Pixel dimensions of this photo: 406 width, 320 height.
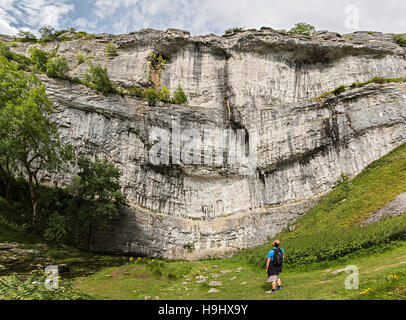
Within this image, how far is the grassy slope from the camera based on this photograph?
8.79m

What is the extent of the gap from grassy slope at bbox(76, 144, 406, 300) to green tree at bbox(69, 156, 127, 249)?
791 centimetres

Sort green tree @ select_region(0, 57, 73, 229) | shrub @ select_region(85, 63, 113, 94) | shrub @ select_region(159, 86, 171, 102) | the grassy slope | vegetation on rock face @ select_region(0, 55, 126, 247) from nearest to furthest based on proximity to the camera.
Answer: the grassy slope < green tree @ select_region(0, 57, 73, 229) < vegetation on rock face @ select_region(0, 55, 126, 247) < shrub @ select_region(85, 63, 113, 94) < shrub @ select_region(159, 86, 171, 102)

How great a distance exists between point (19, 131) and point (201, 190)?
2150 centimetres

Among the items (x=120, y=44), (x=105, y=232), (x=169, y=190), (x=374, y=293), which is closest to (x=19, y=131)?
(x=105, y=232)

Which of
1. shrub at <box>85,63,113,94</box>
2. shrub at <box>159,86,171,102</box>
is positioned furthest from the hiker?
shrub at <box>85,63,113,94</box>

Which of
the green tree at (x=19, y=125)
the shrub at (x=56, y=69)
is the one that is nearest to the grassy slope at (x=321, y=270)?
the green tree at (x=19, y=125)

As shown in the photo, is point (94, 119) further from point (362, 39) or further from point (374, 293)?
point (362, 39)

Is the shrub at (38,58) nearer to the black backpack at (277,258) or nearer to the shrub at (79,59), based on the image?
the shrub at (79,59)

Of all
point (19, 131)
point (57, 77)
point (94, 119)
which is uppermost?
point (57, 77)

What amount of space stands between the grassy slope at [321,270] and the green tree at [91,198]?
7.91 metres

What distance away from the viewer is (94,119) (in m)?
33.3

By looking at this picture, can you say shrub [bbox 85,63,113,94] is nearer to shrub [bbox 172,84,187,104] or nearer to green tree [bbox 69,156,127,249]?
shrub [bbox 172,84,187,104]

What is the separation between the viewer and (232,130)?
127 ft

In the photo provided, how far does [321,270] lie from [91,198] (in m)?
19.6
